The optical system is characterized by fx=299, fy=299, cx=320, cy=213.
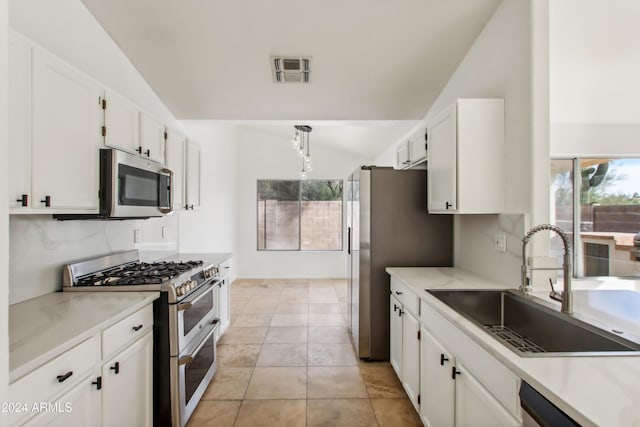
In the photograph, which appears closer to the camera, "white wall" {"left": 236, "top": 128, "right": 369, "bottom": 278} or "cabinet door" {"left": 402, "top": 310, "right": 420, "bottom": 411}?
"cabinet door" {"left": 402, "top": 310, "right": 420, "bottom": 411}

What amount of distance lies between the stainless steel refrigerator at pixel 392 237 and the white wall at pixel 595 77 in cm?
139

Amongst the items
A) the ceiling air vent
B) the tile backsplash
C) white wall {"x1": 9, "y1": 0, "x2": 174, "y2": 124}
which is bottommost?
the tile backsplash

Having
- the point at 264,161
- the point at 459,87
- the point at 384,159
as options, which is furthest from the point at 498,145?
the point at 264,161

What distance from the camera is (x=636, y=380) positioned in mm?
842

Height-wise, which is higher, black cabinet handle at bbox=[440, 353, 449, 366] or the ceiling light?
the ceiling light

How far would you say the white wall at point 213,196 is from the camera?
155 inches

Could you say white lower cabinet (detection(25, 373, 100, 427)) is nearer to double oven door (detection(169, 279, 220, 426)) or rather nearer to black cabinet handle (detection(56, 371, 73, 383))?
black cabinet handle (detection(56, 371, 73, 383))

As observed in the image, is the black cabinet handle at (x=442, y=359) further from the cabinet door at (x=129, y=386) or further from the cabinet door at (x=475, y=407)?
the cabinet door at (x=129, y=386)

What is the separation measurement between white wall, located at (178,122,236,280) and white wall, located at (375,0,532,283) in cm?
299

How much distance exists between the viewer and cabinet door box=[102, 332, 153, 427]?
135 centimetres

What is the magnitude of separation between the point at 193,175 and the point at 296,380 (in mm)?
2217

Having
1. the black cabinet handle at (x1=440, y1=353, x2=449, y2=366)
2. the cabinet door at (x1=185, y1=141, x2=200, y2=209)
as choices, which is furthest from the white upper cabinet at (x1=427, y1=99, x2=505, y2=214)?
the cabinet door at (x1=185, y1=141, x2=200, y2=209)

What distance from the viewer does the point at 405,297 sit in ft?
7.12

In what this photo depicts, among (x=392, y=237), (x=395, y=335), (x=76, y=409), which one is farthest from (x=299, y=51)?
(x=76, y=409)
